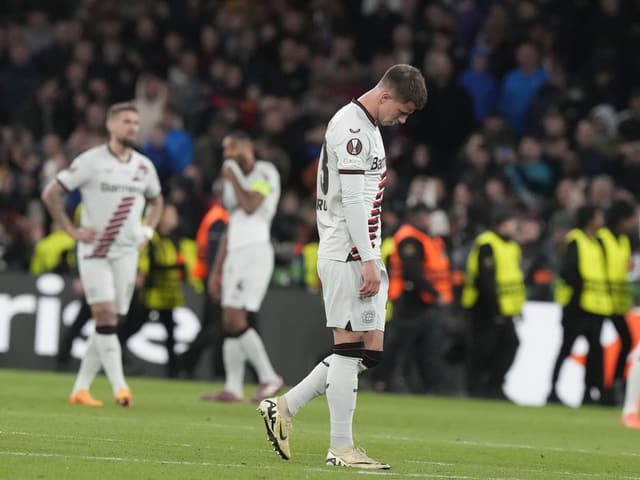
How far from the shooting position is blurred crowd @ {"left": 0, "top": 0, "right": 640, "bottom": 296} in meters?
22.5

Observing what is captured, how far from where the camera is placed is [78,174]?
13.9 meters

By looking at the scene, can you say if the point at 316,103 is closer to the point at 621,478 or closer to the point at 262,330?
the point at 262,330

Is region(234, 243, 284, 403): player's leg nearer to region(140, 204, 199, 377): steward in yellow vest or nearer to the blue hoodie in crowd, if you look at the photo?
region(140, 204, 199, 377): steward in yellow vest

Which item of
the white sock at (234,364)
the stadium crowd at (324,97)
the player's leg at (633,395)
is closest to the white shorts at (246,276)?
the white sock at (234,364)

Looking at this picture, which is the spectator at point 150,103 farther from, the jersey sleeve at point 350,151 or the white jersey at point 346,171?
the jersey sleeve at point 350,151

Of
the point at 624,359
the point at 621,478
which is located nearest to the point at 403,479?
the point at 621,478

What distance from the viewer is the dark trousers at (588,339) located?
18.6m

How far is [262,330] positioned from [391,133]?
551 centimetres

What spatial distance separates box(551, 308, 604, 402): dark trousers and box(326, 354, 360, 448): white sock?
9452mm

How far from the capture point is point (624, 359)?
18.8 metres

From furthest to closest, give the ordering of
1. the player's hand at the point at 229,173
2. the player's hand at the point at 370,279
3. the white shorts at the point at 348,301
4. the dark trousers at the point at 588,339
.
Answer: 1. the dark trousers at the point at 588,339
2. the player's hand at the point at 229,173
3. the white shorts at the point at 348,301
4. the player's hand at the point at 370,279

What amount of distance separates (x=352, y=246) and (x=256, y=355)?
6.19 meters

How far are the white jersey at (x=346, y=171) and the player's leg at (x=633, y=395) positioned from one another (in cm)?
508

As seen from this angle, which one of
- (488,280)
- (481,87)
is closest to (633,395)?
(488,280)
